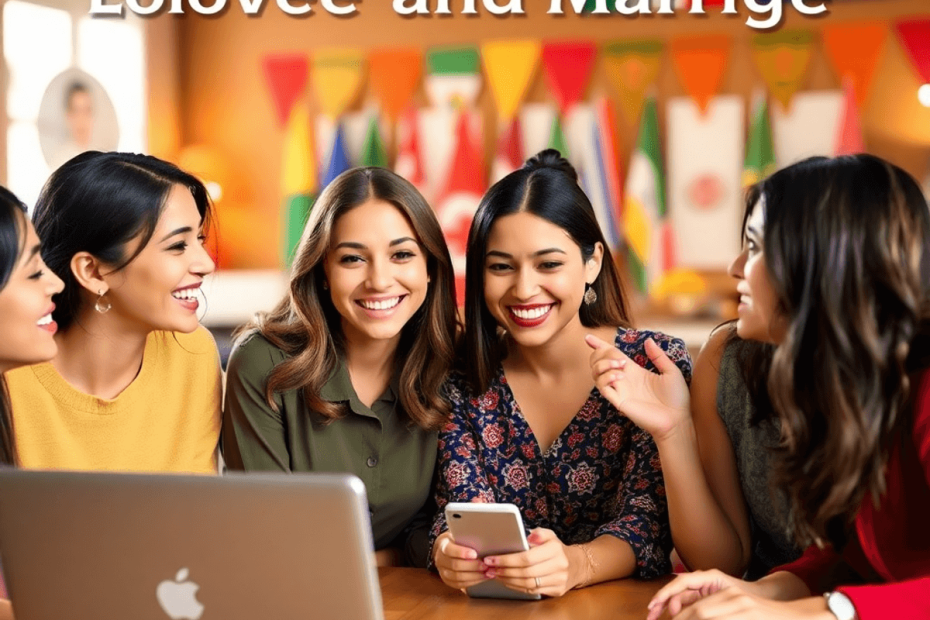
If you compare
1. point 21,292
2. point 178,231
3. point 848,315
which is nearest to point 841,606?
point 848,315

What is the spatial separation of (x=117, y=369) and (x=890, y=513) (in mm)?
1573

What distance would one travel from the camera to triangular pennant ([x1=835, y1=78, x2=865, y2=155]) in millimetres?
5984

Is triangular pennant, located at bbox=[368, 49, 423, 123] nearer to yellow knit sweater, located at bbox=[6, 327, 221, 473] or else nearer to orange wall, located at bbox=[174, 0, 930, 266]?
orange wall, located at bbox=[174, 0, 930, 266]

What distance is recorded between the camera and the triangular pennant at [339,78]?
270 inches

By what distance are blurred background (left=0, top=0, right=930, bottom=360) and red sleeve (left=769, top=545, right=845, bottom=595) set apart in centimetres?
420

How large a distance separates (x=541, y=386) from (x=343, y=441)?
455mm

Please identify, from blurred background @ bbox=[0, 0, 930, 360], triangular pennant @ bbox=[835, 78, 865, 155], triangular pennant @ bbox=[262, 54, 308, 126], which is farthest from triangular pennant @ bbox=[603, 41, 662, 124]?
triangular pennant @ bbox=[262, 54, 308, 126]

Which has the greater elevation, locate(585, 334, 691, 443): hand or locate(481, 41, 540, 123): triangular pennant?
locate(481, 41, 540, 123): triangular pennant

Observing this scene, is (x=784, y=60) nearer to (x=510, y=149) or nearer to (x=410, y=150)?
(x=510, y=149)

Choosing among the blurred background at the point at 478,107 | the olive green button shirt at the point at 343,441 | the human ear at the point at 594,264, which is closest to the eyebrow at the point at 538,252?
the human ear at the point at 594,264

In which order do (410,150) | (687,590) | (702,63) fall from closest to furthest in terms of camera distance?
(687,590) → (702,63) → (410,150)

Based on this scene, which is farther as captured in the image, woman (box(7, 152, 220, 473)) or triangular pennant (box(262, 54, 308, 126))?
triangular pennant (box(262, 54, 308, 126))

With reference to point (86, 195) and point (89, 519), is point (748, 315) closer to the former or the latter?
point (89, 519)

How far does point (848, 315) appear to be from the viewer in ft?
4.75
